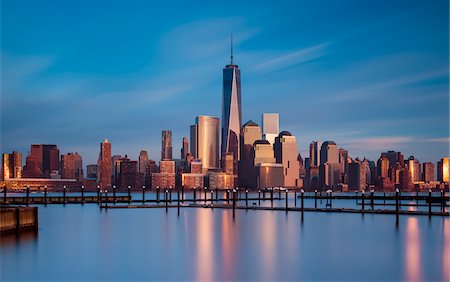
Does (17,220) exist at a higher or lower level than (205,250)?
higher

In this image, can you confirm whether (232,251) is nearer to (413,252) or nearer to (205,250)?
(205,250)

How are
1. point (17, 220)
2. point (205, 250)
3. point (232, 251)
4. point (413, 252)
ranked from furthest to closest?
point (17, 220)
point (205, 250)
point (413, 252)
point (232, 251)

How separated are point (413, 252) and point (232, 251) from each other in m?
15.6

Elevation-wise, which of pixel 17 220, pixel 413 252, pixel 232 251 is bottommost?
pixel 413 252

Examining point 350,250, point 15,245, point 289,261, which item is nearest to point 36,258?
point 15,245

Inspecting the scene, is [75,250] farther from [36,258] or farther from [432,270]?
[432,270]

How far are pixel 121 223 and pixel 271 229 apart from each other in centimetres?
2157

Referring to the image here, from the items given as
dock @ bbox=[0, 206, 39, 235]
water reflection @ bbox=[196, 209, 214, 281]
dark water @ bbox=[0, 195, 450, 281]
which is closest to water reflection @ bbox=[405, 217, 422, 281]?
dark water @ bbox=[0, 195, 450, 281]

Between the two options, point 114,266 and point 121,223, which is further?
point 121,223

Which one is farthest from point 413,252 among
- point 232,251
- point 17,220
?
point 17,220

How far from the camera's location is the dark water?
40.8 m

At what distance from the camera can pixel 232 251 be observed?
2088 inches

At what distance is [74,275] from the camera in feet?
132

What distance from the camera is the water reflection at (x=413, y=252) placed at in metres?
40.8
